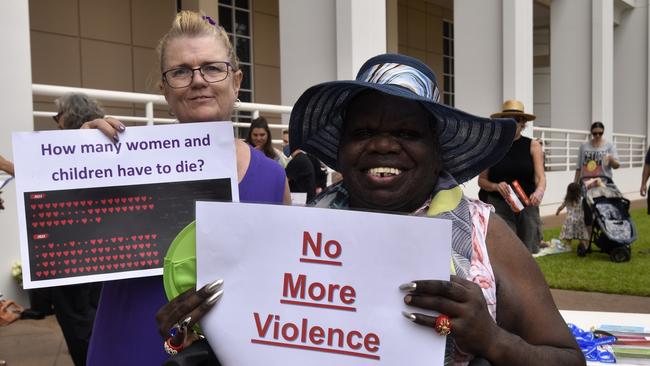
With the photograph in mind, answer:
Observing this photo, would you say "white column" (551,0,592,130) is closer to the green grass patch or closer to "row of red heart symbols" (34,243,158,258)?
the green grass patch

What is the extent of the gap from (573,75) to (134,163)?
60.9 ft

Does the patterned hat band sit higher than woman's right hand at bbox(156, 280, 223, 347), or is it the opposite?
the patterned hat band

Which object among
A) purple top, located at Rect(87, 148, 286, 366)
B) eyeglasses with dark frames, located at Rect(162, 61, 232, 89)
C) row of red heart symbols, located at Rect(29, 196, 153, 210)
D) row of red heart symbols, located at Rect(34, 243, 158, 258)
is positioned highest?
eyeglasses with dark frames, located at Rect(162, 61, 232, 89)

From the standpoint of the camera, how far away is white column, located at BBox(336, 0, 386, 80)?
319 inches

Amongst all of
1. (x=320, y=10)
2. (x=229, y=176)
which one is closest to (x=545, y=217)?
(x=320, y=10)

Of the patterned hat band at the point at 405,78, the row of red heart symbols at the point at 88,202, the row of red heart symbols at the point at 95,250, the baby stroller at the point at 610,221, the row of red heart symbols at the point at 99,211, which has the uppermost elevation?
the patterned hat band at the point at 405,78

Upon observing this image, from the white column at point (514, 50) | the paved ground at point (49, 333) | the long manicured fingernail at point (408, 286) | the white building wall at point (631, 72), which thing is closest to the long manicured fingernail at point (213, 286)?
the long manicured fingernail at point (408, 286)

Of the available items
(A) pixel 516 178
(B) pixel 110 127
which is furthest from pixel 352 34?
(B) pixel 110 127

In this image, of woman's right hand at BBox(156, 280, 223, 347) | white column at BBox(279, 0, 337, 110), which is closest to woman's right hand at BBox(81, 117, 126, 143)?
woman's right hand at BBox(156, 280, 223, 347)

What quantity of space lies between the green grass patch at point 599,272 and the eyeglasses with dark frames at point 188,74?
5792 mm

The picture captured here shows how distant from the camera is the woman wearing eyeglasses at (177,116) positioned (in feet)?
6.12

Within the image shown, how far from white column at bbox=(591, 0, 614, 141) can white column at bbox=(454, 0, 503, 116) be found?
694cm

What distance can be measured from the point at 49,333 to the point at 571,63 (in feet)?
55.8

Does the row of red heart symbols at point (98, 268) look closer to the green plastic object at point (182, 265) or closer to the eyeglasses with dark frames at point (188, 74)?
the green plastic object at point (182, 265)
